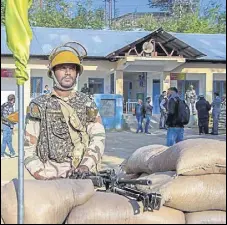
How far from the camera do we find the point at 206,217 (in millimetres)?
1803

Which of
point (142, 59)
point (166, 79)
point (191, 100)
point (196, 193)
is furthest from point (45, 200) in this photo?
point (166, 79)

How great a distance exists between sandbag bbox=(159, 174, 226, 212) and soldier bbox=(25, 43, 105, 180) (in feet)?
1.54

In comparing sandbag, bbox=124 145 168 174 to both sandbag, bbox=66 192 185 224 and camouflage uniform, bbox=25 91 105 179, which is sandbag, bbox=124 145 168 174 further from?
sandbag, bbox=66 192 185 224

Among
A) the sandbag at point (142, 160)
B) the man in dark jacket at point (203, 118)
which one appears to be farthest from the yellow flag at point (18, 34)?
the man in dark jacket at point (203, 118)

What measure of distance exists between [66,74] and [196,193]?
838 millimetres

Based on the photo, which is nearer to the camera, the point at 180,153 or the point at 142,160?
the point at 180,153

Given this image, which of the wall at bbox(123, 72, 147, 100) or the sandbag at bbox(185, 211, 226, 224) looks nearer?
the sandbag at bbox(185, 211, 226, 224)

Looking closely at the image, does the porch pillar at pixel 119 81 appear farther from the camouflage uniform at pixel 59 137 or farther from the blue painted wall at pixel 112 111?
the camouflage uniform at pixel 59 137

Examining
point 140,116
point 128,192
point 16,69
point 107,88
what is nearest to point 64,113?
point 128,192

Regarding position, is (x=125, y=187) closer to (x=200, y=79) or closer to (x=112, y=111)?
(x=112, y=111)

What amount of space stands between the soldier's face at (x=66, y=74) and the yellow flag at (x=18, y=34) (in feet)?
3.37

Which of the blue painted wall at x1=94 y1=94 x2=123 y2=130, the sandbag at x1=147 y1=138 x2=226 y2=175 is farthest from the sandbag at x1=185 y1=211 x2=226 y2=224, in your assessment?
the blue painted wall at x1=94 y1=94 x2=123 y2=130

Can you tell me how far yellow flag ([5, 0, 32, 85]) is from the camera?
1451 millimetres

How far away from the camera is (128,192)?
1980mm
